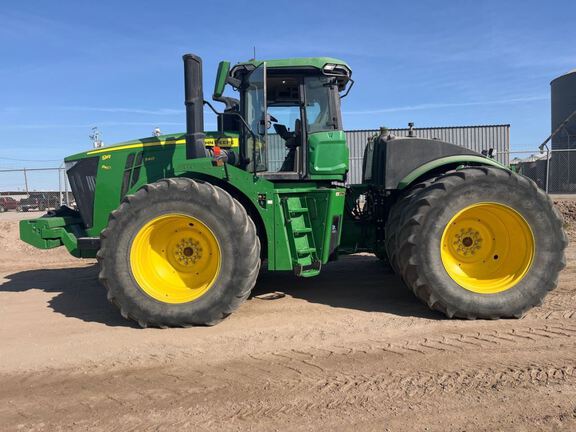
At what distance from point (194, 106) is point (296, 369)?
3.16m

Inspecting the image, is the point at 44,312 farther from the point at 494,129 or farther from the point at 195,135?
the point at 494,129

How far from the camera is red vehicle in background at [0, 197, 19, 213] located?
24.4 meters

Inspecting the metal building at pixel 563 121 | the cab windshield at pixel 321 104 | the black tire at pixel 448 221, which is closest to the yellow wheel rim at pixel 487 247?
the black tire at pixel 448 221

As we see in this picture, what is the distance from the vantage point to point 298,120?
17.6ft

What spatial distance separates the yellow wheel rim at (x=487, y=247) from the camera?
478 centimetres

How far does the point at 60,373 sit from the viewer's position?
368 centimetres

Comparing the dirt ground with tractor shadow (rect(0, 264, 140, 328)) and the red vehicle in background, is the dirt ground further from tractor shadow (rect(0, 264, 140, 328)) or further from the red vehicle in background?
the red vehicle in background

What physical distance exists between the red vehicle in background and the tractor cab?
23.8m

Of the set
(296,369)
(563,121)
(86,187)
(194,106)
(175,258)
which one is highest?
(563,121)

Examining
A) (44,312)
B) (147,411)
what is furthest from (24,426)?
(44,312)

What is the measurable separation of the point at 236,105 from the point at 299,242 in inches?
78.9

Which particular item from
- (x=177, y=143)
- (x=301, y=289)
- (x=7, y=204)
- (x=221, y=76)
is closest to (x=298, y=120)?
(x=221, y=76)

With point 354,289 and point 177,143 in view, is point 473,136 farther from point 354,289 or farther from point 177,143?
point 177,143

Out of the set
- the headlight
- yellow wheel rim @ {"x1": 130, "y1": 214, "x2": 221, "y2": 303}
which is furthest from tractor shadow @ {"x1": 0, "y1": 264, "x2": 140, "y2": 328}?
the headlight
